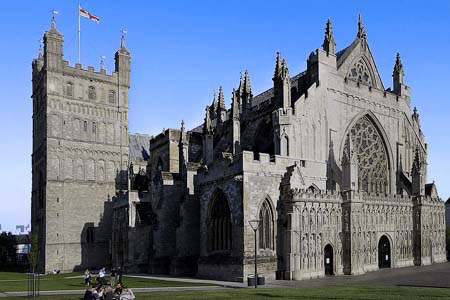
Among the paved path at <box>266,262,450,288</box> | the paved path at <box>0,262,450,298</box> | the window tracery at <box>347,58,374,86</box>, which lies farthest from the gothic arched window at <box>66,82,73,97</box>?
the paved path at <box>266,262,450,288</box>

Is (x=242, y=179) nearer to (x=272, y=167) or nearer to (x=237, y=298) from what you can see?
(x=272, y=167)

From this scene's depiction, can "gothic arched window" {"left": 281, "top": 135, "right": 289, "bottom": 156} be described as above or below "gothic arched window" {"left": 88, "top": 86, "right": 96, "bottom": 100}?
below

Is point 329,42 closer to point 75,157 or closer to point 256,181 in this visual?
point 256,181

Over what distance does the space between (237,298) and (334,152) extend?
73.0ft

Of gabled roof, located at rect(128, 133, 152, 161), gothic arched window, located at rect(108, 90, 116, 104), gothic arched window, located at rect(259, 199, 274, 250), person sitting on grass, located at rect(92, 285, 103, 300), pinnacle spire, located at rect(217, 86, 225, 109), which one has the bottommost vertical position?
person sitting on grass, located at rect(92, 285, 103, 300)

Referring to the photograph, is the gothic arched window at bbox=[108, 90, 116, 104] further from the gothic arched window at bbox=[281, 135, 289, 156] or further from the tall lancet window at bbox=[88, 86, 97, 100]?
the gothic arched window at bbox=[281, 135, 289, 156]

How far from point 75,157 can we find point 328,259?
34.3m

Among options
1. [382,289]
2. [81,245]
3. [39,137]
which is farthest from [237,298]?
[39,137]

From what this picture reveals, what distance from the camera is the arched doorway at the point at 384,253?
41750mm

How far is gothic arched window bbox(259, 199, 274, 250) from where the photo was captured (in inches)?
1428

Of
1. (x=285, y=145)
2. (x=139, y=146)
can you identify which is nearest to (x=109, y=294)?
(x=285, y=145)

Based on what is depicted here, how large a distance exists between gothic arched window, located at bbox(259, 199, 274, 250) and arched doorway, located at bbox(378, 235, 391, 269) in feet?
35.6

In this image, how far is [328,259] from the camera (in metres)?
37.8

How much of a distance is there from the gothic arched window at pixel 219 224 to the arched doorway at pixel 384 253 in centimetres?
1301
